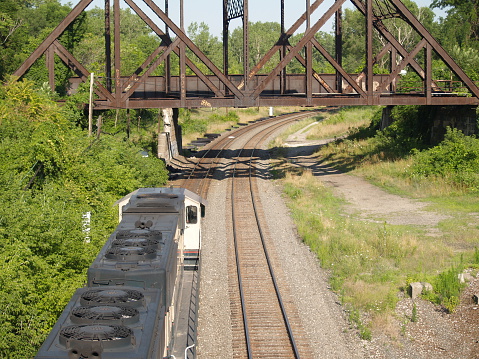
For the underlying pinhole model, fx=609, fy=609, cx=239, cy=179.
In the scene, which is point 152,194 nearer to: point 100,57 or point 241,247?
point 241,247

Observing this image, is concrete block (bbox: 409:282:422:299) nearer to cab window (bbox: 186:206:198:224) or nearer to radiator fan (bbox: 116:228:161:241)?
cab window (bbox: 186:206:198:224)

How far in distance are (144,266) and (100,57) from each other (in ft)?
172

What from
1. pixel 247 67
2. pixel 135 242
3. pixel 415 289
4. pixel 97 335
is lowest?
pixel 415 289

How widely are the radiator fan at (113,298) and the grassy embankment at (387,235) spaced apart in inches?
315

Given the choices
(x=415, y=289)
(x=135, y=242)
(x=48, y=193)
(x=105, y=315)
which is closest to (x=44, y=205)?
(x=48, y=193)

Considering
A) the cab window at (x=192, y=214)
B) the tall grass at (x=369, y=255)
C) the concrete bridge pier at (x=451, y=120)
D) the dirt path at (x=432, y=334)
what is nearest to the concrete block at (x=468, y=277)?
the dirt path at (x=432, y=334)

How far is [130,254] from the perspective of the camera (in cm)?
1205

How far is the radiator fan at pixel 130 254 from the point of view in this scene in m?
12.0

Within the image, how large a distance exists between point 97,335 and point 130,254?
3582 millimetres

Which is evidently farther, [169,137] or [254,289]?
[169,137]

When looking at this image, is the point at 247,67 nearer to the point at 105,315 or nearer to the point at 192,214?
the point at 192,214

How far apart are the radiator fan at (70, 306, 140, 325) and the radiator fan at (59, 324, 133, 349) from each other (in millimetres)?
294

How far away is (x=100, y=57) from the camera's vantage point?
2398 inches

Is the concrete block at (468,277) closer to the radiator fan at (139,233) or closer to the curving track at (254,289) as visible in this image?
the curving track at (254,289)
